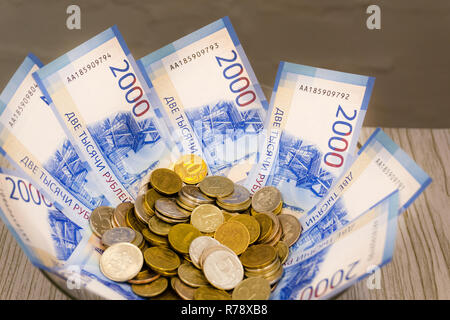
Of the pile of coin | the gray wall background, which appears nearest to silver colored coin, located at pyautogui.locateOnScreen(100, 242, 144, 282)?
the pile of coin

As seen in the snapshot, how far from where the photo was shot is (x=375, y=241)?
0.48 m

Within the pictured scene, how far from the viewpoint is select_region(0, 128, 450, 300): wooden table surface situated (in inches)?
23.8

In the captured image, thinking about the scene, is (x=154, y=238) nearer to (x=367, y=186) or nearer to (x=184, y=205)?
(x=184, y=205)

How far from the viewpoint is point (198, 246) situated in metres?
0.60

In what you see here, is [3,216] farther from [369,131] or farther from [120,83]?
[369,131]

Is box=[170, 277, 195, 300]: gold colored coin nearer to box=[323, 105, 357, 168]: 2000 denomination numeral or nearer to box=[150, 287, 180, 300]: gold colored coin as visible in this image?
box=[150, 287, 180, 300]: gold colored coin

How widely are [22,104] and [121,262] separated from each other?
8.8 inches

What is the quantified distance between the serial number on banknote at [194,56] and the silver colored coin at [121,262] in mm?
256

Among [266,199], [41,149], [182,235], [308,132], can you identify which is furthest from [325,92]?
[41,149]

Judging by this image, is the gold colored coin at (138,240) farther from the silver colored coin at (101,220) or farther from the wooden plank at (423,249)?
the wooden plank at (423,249)

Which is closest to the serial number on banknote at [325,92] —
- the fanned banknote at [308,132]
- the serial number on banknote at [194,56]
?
the fanned banknote at [308,132]

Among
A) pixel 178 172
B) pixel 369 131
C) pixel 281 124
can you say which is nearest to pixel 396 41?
pixel 369 131

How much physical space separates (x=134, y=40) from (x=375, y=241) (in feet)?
1.90

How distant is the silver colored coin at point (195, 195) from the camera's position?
0.66 metres
